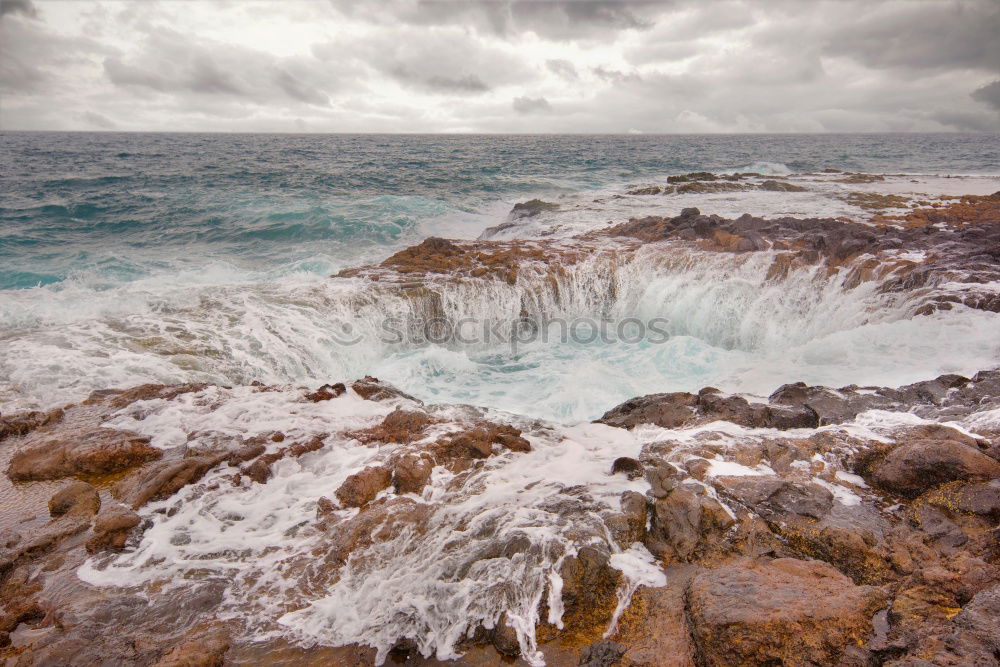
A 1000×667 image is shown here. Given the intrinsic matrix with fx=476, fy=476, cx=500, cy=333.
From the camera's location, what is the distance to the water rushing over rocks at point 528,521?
3604 millimetres

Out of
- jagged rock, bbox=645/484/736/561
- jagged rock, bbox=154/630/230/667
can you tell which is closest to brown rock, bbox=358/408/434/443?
jagged rock, bbox=154/630/230/667

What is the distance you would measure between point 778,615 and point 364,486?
4259 mm

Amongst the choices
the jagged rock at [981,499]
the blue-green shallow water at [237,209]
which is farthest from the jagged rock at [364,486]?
the blue-green shallow water at [237,209]

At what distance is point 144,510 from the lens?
17.6 feet

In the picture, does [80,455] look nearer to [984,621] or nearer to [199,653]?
[199,653]

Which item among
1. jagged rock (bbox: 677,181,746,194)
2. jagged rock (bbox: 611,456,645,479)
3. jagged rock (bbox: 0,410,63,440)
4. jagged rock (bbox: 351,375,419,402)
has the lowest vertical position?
jagged rock (bbox: 351,375,419,402)

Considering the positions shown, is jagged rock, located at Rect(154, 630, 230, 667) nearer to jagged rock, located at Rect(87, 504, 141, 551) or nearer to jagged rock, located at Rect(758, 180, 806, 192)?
jagged rock, located at Rect(87, 504, 141, 551)

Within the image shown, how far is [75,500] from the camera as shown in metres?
5.39

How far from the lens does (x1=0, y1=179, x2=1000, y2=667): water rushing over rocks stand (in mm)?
3604

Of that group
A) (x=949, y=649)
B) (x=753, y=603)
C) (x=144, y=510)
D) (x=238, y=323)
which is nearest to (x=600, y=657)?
(x=753, y=603)

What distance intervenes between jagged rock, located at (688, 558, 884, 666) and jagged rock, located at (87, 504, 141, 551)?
549cm

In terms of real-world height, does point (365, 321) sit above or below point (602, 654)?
below

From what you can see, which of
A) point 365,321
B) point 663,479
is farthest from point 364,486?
point 365,321

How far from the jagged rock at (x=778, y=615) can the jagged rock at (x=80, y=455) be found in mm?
6843
